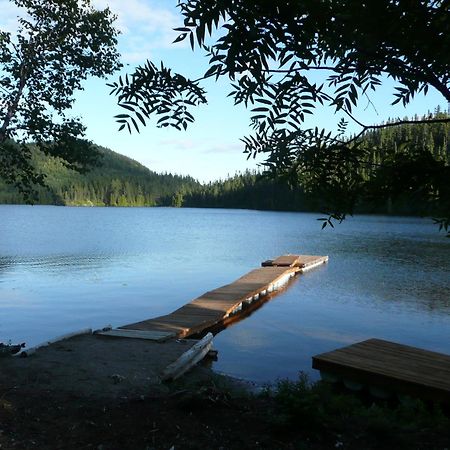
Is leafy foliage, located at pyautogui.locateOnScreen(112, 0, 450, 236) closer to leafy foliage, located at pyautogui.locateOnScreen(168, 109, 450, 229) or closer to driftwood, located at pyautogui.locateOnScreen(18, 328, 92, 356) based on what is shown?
leafy foliage, located at pyautogui.locateOnScreen(168, 109, 450, 229)

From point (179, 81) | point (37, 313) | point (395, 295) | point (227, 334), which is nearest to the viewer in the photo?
point (179, 81)

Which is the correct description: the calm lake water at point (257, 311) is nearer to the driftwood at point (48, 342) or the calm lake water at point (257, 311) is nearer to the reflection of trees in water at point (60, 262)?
the reflection of trees in water at point (60, 262)

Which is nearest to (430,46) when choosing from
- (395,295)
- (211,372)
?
(211,372)

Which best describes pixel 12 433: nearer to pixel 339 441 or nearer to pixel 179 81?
pixel 339 441

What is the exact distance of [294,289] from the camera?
30078mm

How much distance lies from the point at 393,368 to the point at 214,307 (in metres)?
10.8

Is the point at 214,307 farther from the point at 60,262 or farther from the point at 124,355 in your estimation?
the point at 60,262

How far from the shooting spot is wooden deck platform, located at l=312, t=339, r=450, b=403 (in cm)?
959

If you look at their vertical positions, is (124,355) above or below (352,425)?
below

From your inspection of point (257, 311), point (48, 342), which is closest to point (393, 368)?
point (48, 342)

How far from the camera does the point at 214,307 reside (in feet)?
67.1

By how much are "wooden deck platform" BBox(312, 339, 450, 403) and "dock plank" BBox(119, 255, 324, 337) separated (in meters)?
5.98

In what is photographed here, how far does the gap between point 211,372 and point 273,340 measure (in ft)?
18.1

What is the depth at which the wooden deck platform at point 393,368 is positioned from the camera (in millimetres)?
9594
